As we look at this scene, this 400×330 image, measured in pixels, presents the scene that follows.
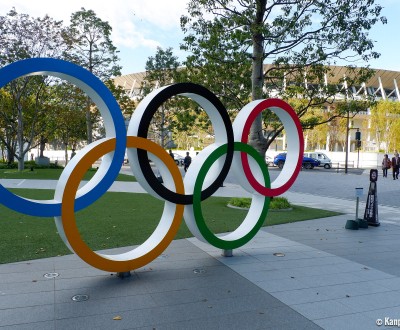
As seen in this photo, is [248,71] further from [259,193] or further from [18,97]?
[18,97]

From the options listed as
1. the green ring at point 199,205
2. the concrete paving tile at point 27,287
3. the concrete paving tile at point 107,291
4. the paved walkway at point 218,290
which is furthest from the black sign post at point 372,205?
the concrete paving tile at point 27,287

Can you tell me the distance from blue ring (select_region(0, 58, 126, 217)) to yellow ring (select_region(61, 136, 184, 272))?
0.43 feet

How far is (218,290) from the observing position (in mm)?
5277

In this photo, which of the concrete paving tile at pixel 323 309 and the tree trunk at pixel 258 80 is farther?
the tree trunk at pixel 258 80

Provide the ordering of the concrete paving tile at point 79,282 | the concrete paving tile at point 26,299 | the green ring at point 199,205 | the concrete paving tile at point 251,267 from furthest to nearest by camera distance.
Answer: the green ring at point 199,205 → the concrete paving tile at point 251,267 → the concrete paving tile at point 79,282 → the concrete paving tile at point 26,299

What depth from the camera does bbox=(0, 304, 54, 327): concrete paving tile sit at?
425cm

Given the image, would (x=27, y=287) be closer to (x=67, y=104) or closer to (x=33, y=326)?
(x=33, y=326)

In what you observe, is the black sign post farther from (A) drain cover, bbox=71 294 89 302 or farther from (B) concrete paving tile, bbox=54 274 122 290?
(A) drain cover, bbox=71 294 89 302

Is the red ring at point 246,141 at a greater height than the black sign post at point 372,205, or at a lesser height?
greater

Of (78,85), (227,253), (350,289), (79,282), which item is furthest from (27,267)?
(350,289)

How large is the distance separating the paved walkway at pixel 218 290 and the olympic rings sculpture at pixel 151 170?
0.47 metres

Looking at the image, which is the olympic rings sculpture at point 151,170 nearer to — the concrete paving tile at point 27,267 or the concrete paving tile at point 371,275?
the concrete paving tile at point 27,267

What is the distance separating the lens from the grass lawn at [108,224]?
7293mm

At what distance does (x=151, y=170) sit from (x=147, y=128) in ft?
2.09
